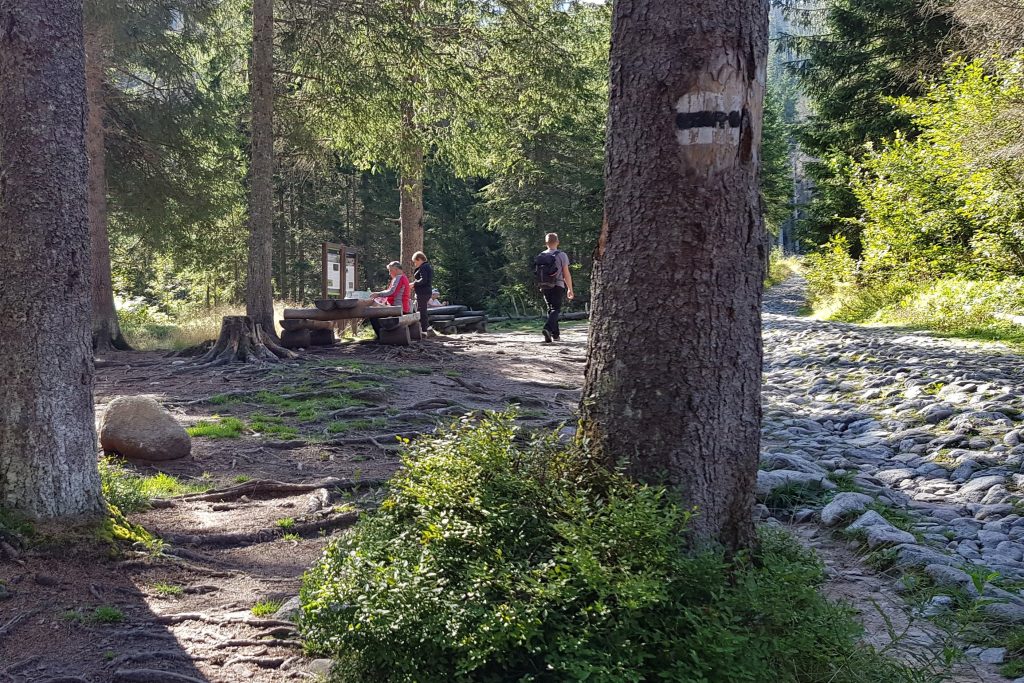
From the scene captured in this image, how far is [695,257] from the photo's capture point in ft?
10.9

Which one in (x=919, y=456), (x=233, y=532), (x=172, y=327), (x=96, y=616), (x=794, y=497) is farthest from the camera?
(x=172, y=327)

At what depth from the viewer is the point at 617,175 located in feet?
11.4

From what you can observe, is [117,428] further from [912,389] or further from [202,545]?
[912,389]

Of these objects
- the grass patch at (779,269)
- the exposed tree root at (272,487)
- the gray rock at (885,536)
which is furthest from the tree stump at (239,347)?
the grass patch at (779,269)

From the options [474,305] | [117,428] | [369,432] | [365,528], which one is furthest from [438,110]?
[474,305]

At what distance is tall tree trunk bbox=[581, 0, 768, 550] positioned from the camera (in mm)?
3309

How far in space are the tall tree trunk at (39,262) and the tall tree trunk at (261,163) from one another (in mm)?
9238

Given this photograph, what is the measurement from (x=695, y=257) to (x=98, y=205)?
47.1ft

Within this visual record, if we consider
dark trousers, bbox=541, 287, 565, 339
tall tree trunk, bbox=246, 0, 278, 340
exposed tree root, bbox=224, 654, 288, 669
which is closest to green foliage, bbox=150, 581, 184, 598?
exposed tree root, bbox=224, 654, 288, 669

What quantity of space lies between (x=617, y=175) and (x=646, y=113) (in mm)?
282

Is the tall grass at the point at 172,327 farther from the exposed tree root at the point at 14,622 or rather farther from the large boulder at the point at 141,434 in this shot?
the exposed tree root at the point at 14,622

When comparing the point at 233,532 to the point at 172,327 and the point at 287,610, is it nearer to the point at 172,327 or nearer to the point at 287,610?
the point at 287,610

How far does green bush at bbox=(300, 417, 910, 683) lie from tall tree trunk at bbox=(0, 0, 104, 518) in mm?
2007

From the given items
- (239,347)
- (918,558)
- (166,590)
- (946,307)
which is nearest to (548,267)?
(239,347)
